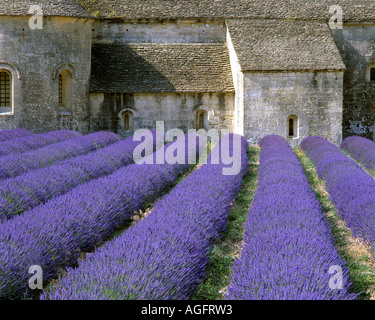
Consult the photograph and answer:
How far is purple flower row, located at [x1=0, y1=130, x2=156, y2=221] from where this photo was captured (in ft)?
20.2

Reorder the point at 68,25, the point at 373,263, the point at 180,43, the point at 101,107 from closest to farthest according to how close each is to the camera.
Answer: the point at 373,263 < the point at 68,25 < the point at 101,107 < the point at 180,43

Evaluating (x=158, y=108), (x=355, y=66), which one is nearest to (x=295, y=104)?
(x=355, y=66)

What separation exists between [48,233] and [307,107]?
14072mm

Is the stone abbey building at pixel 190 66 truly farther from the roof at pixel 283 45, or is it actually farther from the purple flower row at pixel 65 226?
the purple flower row at pixel 65 226

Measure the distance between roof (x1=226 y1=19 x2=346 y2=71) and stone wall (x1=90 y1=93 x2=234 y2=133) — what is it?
6.01ft

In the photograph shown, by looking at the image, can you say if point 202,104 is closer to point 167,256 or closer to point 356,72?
point 356,72

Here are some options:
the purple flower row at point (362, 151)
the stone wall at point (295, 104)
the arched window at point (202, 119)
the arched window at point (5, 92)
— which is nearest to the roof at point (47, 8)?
the arched window at point (5, 92)

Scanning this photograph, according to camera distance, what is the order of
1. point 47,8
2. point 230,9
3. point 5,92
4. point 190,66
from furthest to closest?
point 230,9 < point 190,66 < point 5,92 < point 47,8

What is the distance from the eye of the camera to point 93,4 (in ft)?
63.0

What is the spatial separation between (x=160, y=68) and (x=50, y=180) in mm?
12003

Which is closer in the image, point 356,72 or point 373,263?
point 373,263

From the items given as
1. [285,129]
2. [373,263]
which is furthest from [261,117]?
[373,263]

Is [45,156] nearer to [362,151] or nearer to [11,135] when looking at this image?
[11,135]

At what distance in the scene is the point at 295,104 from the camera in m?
17.3
